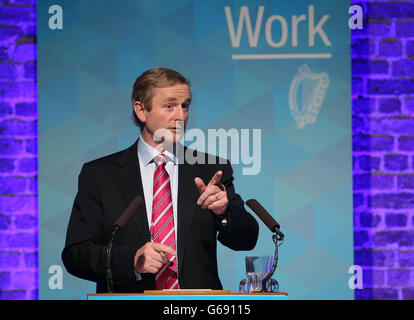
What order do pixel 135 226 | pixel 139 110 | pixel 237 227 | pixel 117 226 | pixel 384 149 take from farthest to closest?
pixel 384 149 < pixel 139 110 < pixel 135 226 < pixel 237 227 < pixel 117 226

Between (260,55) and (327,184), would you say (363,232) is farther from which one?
(260,55)

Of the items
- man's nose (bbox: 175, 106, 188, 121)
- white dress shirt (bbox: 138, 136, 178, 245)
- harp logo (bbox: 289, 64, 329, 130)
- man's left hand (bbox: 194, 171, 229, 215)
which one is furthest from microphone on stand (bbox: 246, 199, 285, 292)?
harp logo (bbox: 289, 64, 329, 130)

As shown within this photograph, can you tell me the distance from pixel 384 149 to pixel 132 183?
5.29ft

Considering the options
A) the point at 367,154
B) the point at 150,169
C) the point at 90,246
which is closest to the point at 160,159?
the point at 150,169

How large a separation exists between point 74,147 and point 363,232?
5.82 feet

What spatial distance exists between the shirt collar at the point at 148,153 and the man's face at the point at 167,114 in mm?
31

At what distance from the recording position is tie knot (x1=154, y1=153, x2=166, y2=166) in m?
2.93

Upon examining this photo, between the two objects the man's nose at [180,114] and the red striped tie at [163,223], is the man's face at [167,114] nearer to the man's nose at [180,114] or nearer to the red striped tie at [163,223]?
the man's nose at [180,114]

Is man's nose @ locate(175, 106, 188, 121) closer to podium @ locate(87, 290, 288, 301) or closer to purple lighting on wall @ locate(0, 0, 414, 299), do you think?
purple lighting on wall @ locate(0, 0, 414, 299)

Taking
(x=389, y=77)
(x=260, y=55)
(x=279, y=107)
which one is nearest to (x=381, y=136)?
(x=389, y=77)

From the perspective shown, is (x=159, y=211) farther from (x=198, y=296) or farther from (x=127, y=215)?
(x=198, y=296)

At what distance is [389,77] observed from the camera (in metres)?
3.77

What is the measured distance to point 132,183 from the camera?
2.93m

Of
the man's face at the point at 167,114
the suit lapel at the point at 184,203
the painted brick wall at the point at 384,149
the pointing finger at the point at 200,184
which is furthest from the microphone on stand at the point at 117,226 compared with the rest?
the painted brick wall at the point at 384,149
